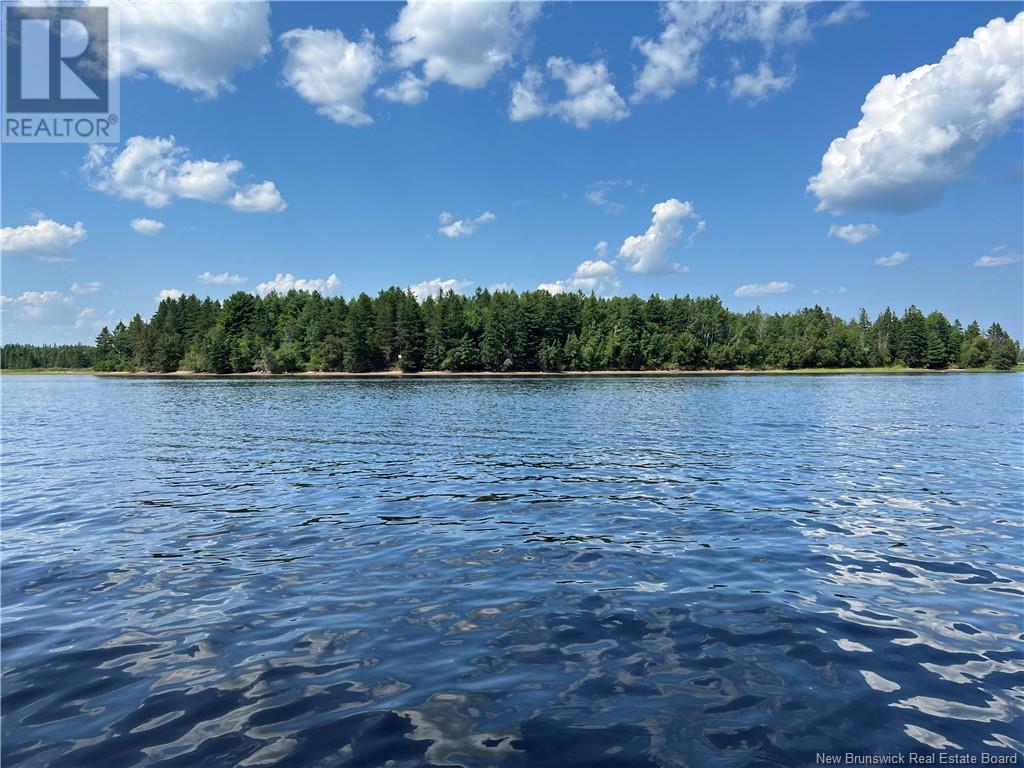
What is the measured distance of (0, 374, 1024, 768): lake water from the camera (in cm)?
709

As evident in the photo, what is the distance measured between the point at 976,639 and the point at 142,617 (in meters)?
15.1

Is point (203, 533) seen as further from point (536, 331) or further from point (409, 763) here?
point (536, 331)

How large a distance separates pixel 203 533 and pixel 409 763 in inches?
485

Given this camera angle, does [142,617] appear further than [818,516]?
No

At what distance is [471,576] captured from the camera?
12609 millimetres

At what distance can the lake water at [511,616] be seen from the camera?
23.3 ft

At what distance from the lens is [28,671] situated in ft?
28.5

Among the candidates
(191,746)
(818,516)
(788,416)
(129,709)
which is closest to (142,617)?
(129,709)

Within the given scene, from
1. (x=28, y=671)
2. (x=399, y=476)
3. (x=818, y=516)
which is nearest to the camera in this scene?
(x=28, y=671)

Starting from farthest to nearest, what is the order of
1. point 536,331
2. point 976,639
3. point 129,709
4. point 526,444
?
point 536,331 < point 526,444 < point 976,639 < point 129,709

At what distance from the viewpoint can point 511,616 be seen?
10516 mm

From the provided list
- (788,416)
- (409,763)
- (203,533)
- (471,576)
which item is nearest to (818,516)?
(471,576)

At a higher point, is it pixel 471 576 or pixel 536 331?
pixel 536 331

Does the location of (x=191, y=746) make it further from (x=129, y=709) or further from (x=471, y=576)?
(x=471, y=576)
